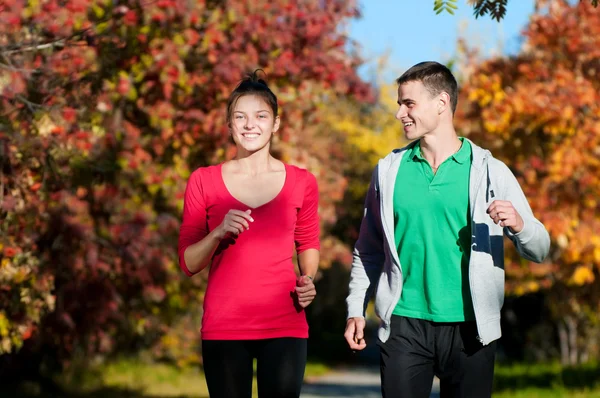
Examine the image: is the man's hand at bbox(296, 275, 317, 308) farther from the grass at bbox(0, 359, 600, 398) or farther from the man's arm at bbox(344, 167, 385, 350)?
the grass at bbox(0, 359, 600, 398)

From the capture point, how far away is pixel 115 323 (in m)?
13.5

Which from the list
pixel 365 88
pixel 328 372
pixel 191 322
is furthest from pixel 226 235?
pixel 328 372

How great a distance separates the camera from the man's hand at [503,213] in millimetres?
4277

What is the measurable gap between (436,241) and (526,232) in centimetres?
40

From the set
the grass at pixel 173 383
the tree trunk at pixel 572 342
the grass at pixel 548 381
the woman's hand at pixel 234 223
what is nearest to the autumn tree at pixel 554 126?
the grass at pixel 548 381

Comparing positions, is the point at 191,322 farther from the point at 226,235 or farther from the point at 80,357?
the point at 226,235

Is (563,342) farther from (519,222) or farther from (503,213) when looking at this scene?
(503,213)

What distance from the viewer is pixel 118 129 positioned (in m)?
12.3

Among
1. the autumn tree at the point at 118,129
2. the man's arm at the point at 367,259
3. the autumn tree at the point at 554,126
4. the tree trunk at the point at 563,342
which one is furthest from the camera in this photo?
the tree trunk at the point at 563,342

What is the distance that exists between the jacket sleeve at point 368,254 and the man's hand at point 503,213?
74 centimetres

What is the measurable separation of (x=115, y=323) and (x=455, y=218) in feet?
31.1

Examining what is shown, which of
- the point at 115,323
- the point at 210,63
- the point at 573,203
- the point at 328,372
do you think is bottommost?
the point at 328,372

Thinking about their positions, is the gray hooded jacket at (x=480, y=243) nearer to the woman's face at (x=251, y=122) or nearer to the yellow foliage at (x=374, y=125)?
the woman's face at (x=251, y=122)

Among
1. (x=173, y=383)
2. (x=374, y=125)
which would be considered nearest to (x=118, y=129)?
(x=173, y=383)
